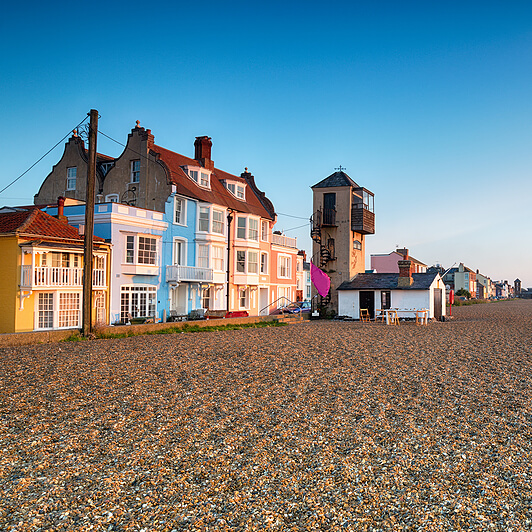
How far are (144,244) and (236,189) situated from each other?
1241cm

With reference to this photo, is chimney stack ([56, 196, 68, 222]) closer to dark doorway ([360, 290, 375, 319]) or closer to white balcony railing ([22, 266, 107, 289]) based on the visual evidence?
white balcony railing ([22, 266, 107, 289])

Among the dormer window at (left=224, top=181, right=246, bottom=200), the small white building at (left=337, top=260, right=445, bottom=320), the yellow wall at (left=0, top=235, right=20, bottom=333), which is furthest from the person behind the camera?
the dormer window at (left=224, top=181, right=246, bottom=200)

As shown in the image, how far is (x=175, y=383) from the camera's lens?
39.4 ft

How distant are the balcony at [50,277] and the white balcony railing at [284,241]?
19908 millimetres

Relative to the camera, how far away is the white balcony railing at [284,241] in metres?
43.8

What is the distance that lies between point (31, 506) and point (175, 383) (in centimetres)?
663

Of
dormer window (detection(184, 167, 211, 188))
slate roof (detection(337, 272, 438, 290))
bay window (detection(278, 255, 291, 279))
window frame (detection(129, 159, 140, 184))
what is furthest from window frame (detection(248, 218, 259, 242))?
window frame (detection(129, 159, 140, 184))

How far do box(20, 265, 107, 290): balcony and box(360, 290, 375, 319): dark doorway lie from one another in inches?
795

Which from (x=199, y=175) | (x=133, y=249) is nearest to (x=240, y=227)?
(x=199, y=175)

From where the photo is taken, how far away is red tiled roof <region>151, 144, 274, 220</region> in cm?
3398

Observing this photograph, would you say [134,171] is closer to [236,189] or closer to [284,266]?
[236,189]

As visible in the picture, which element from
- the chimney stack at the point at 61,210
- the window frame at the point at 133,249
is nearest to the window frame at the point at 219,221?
the window frame at the point at 133,249

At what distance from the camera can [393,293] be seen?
3738cm

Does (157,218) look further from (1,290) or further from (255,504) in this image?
(255,504)
